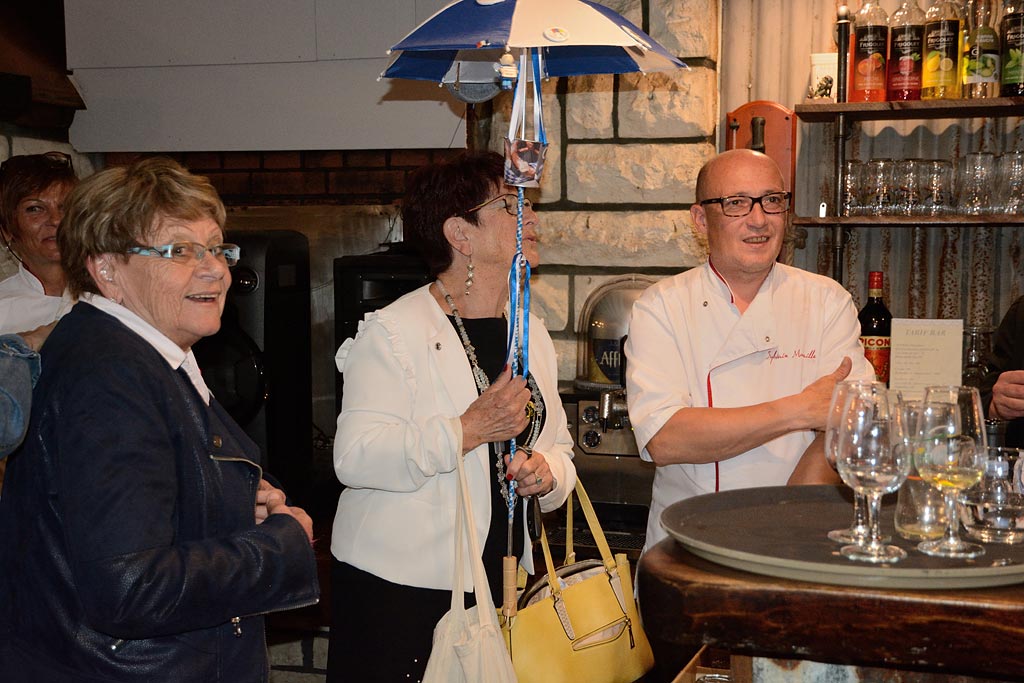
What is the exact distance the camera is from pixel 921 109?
10.8 ft

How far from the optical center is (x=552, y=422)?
7.93 feet

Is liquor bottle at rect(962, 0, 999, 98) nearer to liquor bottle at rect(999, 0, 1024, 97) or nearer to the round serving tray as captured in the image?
liquor bottle at rect(999, 0, 1024, 97)

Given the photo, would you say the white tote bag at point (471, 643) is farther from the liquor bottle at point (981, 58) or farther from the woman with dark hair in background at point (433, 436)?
the liquor bottle at point (981, 58)

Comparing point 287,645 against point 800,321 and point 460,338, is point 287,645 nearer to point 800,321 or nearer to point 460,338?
point 460,338

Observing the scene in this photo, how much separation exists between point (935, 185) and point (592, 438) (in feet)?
4.38

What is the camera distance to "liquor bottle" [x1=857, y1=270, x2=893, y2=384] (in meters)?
3.33

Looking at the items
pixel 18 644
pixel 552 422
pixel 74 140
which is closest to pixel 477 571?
pixel 552 422

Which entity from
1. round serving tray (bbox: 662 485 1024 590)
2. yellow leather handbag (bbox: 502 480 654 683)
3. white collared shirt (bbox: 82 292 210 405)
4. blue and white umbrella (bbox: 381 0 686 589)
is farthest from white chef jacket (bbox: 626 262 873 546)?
white collared shirt (bbox: 82 292 210 405)

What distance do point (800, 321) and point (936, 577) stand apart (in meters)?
1.26

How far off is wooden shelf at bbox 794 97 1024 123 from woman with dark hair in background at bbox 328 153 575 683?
1402 millimetres

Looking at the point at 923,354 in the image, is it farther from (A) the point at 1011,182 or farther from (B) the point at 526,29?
(B) the point at 526,29

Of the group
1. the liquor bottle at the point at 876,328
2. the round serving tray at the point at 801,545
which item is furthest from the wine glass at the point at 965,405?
the liquor bottle at the point at 876,328

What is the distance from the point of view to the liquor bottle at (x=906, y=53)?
10.8 ft

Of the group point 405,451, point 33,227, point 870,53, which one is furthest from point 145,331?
point 870,53
